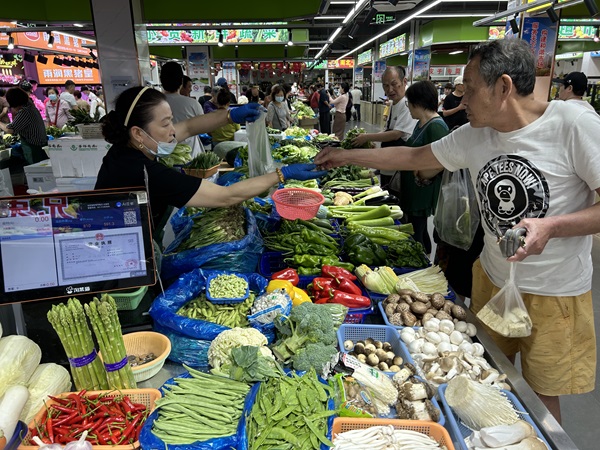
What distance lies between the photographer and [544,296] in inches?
84.6

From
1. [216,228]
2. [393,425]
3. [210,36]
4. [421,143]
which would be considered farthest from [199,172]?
[210,36]

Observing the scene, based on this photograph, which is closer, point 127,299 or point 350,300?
point 127,299

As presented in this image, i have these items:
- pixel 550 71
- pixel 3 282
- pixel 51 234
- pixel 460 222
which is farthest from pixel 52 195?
pixel 550 71

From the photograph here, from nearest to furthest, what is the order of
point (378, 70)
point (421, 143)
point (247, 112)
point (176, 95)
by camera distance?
point (247, 112) < point (421, 143) < point (176, 95) < point (378, 70)

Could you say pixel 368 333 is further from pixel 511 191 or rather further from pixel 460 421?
pixel 511 191

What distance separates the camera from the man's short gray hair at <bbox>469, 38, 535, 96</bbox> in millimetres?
1938

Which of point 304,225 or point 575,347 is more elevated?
point 304,225

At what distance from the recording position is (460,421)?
1.85m

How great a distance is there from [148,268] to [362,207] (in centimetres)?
294

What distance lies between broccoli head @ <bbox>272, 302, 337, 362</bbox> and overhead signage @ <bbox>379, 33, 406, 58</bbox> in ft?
70.6

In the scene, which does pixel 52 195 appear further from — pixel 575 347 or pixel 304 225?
pixel 575 347

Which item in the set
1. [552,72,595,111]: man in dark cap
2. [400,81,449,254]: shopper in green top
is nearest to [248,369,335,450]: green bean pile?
[400,81,449,254]: shopper in green top

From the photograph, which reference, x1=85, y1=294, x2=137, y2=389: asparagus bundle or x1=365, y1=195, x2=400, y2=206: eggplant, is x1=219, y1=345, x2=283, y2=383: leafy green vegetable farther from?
x1=365, y1=195, x2=400, y2=206: eggplant

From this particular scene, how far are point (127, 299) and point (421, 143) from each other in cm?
325
